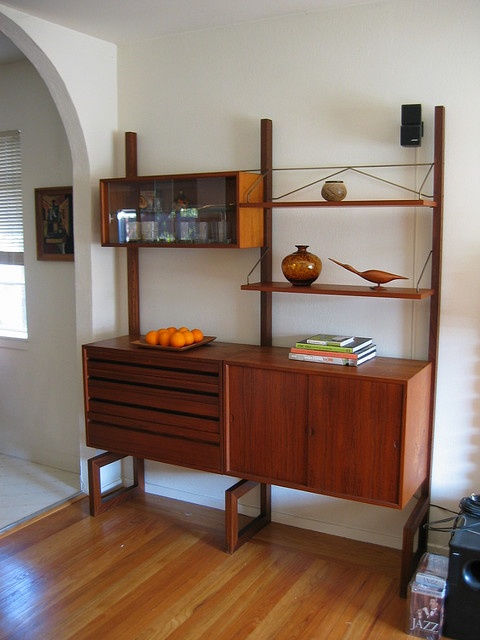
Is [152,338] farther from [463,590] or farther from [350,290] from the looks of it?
[463,590]

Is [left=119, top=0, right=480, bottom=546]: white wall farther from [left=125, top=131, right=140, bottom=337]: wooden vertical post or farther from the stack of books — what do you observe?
the stack of books

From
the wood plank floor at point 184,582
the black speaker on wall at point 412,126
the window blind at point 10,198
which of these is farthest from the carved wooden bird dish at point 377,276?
the window blind at point 10,198

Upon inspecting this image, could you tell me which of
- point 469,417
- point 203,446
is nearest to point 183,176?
point 203,446

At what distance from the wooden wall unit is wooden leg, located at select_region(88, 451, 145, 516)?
0.04 m

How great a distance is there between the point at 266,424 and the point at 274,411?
75mm

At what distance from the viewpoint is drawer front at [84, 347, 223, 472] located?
119 inches

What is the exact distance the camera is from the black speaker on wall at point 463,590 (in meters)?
2.41

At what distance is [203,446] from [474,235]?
59.9 inches

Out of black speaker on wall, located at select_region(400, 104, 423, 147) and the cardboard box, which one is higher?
black speaker on wall, located at select_region(400, 104, 423, 147)

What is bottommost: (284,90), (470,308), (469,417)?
(469,417)

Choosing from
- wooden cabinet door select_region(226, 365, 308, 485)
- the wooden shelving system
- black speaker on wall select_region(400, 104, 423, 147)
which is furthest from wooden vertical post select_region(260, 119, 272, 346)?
black speaker on wall select_region(400, 104, 423, 147)

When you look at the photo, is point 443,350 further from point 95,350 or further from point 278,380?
point 95,350

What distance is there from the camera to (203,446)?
3061mm

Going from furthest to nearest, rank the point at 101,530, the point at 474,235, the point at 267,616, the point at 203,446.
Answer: the point at 101,530, the point at 203,446, the point at 474,235, the point at 267,616
